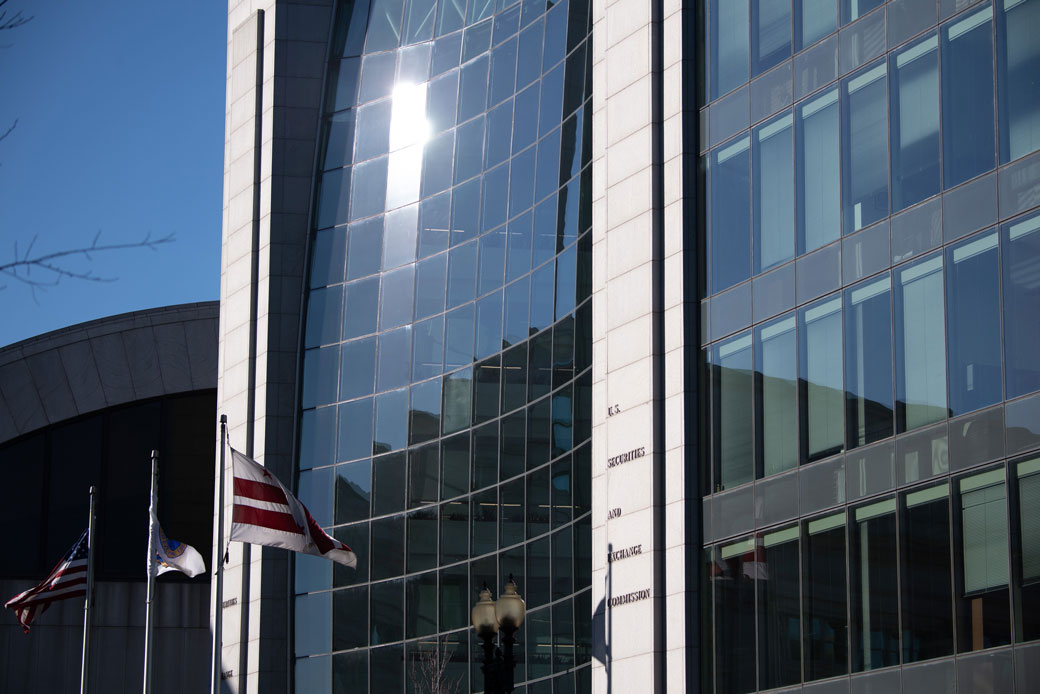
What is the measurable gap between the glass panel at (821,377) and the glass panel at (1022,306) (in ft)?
12.6

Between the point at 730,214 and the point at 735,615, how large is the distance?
24.3 feet

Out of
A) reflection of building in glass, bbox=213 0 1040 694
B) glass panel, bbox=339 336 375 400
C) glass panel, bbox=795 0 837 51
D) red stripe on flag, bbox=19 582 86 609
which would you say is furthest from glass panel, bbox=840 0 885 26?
red stripe on flag, bbox=19 582 86 609

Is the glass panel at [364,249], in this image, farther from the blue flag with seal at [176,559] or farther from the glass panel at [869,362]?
the glass panel at [869,362]

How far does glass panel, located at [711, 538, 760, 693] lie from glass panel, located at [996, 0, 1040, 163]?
28.9ft

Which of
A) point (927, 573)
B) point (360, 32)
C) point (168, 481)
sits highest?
point (360, 32)

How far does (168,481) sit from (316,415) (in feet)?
41.6

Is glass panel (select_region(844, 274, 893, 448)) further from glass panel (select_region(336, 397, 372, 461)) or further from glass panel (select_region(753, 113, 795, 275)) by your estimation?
glass panel (select_region(336, 397, 372, 461))

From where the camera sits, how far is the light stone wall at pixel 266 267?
1818 inches

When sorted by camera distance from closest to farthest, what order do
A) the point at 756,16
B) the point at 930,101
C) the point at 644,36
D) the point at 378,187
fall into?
the point at 930,101
the point at 756,16
the point at 644,36
the point at 378,187

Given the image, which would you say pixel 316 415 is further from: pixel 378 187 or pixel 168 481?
pixel 168 481

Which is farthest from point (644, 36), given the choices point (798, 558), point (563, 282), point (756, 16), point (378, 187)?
point (378, 187)

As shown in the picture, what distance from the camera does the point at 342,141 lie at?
48.0m

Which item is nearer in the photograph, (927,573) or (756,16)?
(927,573)

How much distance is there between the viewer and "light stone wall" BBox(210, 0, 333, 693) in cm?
4619
